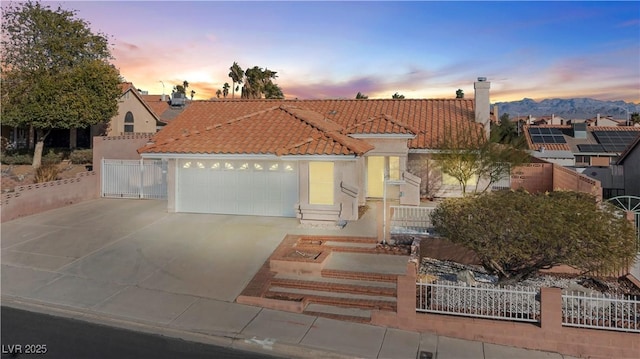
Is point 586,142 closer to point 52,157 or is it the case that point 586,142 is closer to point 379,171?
point 379,171

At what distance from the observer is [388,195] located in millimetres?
19828

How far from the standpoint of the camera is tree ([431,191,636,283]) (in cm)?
854

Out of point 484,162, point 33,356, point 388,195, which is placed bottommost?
point 33,356

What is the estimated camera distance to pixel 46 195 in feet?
57.6

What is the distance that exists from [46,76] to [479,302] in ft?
92.4

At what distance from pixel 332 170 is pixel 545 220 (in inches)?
310

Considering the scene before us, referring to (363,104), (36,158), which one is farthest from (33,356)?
(36,158)

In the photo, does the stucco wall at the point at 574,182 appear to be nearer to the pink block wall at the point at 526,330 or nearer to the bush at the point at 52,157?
the pink block wall at the point at 526,330

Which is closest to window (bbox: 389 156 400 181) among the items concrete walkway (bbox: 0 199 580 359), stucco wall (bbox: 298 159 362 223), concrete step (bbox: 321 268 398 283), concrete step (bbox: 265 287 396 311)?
concrete walkway (bbox: 0 199 580 359)

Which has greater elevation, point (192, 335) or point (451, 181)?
point (451, 181)

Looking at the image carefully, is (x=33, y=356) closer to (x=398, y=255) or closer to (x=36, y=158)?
(x=398, y=255)

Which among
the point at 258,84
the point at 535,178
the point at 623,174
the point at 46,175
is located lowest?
the point at 535,178

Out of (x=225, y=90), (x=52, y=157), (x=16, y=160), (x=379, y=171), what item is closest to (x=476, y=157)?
(x=379, y=171)

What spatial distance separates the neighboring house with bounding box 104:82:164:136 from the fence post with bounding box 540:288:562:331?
32.1 meters
